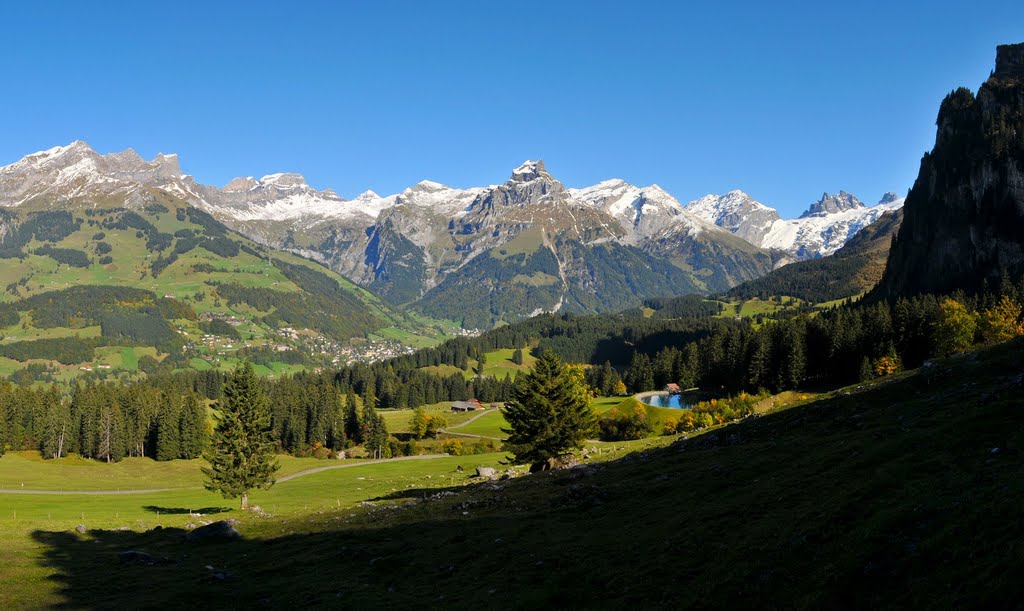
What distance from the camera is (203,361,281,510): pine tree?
238 feet

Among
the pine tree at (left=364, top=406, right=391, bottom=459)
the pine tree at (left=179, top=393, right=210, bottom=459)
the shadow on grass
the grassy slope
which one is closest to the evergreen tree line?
the grassy slope

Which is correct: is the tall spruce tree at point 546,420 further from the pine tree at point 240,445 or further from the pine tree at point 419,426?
the pine tree at point 419,426

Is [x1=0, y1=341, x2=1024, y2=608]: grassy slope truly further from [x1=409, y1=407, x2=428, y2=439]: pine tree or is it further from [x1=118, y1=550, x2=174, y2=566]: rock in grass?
[x1=409, y1=407, x2=428, y2=439]: pine tree

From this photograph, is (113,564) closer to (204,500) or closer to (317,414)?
(204,500)

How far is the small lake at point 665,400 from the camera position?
574ft

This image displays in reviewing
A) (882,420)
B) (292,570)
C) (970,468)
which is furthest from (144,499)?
(970,468)

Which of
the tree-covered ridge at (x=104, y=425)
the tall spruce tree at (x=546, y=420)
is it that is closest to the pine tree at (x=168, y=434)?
the tree-covered ridge at (x=104, y=425)

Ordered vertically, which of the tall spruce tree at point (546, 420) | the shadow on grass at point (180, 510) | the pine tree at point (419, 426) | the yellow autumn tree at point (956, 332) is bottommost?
the shadow on grass at point (180, 510)

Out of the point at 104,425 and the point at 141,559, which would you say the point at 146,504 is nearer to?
the point at 141,559

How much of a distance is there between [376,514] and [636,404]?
82881mm

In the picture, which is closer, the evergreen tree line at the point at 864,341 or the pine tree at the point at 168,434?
the evergreen tree line at the point at 864,341

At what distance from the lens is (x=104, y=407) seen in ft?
484

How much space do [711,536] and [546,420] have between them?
150ft

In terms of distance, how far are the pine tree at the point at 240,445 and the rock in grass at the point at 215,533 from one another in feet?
83.2
